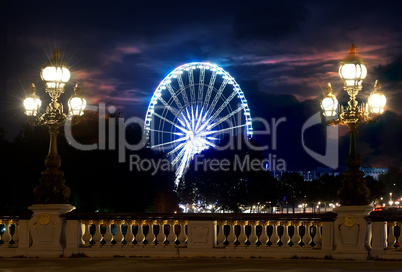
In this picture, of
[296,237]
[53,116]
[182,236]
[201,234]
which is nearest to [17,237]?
[53,116]

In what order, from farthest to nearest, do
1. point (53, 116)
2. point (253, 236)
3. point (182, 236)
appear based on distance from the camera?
1. point (53, 116)
2. point (182, 236)
3. point (253, 236)

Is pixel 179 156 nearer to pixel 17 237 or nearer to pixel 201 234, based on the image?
pixel 17 237

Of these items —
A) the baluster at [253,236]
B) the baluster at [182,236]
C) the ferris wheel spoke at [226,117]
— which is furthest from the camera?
the ferris wheel spoke at [226,117]

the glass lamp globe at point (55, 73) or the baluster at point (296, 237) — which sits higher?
the glass lamp globe at point (55, 73)

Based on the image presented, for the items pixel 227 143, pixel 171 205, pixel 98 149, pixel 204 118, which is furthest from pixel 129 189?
pixel 227 143

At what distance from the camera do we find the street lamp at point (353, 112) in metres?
19.7

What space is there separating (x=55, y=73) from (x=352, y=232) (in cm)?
918

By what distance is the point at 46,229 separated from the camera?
68.6 ft

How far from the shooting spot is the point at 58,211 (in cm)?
2094

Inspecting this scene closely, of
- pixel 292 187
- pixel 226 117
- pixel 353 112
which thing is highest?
pixel 226 117

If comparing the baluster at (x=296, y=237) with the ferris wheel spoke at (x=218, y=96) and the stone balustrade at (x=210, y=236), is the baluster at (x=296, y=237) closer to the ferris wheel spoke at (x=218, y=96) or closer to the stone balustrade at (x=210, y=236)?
the stone balustrade at (x=210, y=236)

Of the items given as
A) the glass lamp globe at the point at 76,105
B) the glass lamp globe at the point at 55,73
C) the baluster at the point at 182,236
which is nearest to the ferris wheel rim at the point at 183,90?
the glass lamp globe at the point at 76,105

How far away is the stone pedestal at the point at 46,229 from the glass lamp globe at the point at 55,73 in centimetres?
348

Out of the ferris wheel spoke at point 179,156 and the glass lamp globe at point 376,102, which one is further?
the ferris wheel spoke at point 179,156
